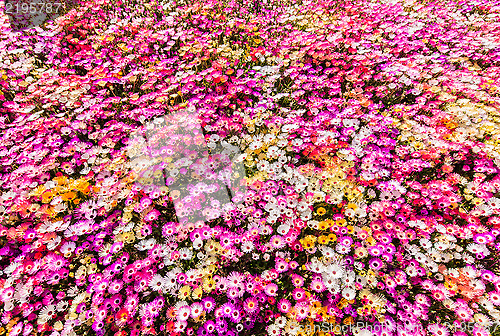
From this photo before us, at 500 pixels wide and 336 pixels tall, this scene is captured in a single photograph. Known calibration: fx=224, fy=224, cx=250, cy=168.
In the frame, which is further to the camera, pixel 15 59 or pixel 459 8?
pixel 459 8

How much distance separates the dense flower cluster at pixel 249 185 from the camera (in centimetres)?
226

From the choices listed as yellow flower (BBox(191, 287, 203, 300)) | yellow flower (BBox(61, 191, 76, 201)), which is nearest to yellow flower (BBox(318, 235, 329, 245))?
yellow flower (BBox(191, 287, 203, 300))

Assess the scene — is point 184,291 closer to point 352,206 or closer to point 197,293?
point 197,293

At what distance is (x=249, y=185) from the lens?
3.00 metres

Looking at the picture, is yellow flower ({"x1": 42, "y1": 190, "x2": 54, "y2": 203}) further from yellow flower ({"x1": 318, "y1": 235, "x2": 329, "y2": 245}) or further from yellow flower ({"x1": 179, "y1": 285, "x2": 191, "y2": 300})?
yellow flower ({"x1": 318, "y1": 235, "x2": 329, "y2": 245})

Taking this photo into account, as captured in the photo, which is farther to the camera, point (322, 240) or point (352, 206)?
point (352, 206)

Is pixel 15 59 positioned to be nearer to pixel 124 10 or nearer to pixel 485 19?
pixel 124 10

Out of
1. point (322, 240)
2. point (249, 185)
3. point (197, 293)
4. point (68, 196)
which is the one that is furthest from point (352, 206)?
point (68, 196)

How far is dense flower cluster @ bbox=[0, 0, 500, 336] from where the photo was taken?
2256mm

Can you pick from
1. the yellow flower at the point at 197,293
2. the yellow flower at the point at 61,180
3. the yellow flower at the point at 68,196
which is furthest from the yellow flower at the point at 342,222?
the yellow flower at the point at 61,180

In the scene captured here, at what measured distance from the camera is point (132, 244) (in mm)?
2676

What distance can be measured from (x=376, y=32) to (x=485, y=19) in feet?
10.1

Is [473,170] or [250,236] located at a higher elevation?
[250,236]

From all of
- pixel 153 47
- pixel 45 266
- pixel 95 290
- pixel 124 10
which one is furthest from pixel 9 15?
pixel 95 290
